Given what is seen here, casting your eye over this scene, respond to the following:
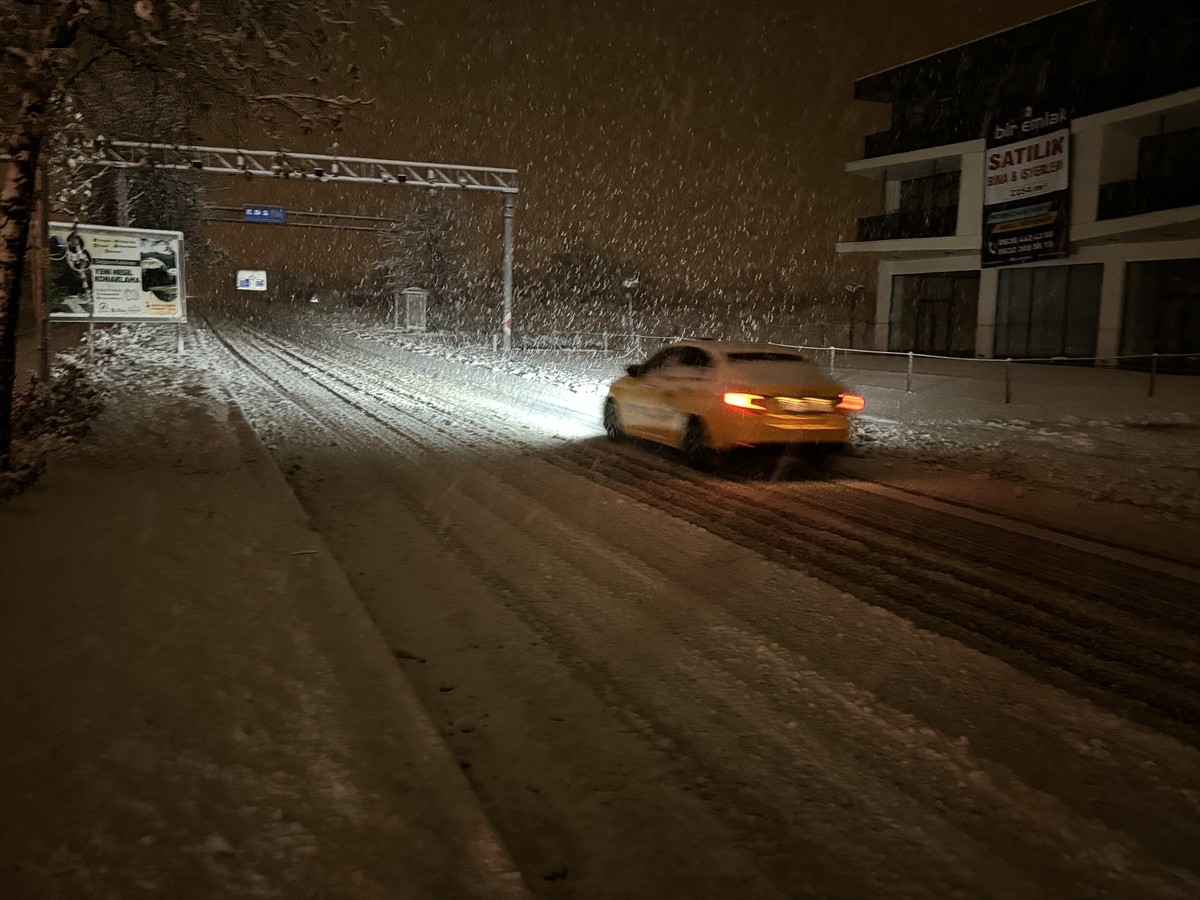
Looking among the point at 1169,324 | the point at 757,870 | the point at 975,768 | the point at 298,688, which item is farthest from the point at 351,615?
the point at 1169,324

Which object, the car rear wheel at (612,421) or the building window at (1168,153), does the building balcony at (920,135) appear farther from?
the car rear wheel at (612,421)

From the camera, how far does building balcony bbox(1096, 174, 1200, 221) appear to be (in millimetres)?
23859

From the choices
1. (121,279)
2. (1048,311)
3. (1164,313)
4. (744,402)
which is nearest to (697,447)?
(744,402)

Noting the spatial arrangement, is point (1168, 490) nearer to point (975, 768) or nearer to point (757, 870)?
point (975, 768)

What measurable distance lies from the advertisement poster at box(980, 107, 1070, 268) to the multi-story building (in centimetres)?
7

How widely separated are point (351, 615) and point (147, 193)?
4644 cm

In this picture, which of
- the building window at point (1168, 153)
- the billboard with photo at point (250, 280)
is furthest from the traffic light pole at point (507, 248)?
the billboard with photo at point (250, 280)

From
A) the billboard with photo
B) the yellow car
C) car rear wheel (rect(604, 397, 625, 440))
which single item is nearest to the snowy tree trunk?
the yellow car

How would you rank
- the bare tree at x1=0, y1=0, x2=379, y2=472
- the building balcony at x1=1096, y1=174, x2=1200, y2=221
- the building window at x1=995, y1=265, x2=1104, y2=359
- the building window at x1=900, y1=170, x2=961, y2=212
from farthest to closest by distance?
the building window at x1=900, y1=170, x2=961, y2=212 → the building window at x1=995, y1=265, x2=1104, y2=359 → the building balcony at x1=1096, y1=174, x2=1200, y2=221 → the bare tree at x1=0, y1=0, x2=379, y2=472

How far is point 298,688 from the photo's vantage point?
4.37 m

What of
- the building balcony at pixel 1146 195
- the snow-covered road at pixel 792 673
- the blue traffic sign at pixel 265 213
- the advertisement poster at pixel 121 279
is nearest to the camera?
the snow-covered road at pixel 792 673

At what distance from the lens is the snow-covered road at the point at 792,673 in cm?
340

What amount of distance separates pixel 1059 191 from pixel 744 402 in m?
22.6

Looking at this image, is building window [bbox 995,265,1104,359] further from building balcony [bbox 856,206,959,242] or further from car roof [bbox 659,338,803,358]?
car roof [bbox 659,338,803,358]
